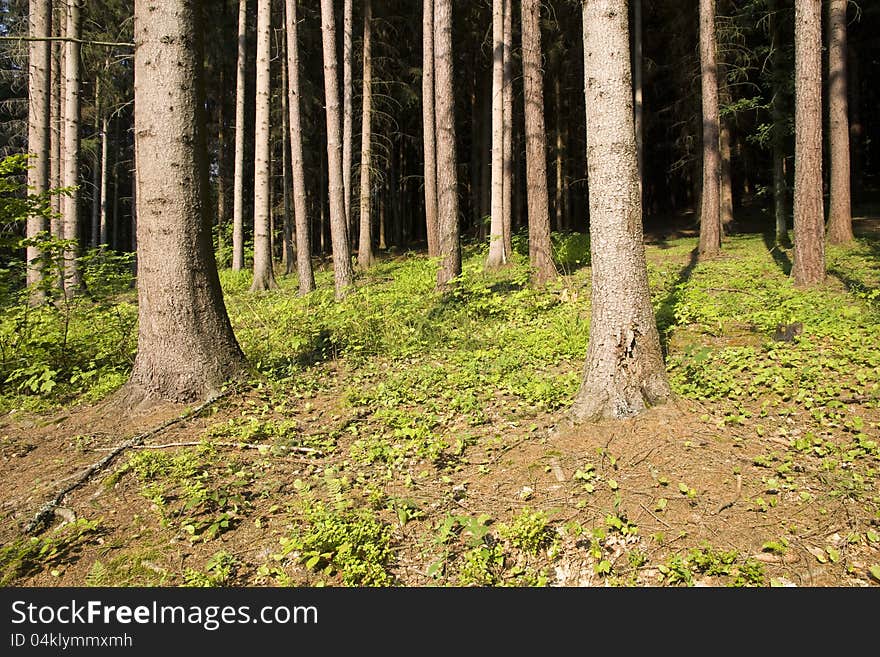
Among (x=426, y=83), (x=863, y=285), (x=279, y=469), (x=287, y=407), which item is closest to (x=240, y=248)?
(x=426, y=83)

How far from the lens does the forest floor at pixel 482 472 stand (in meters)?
3.52

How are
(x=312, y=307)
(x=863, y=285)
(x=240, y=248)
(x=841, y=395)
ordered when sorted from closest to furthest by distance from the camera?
(x=841, y=395), (x=863, y=285), (x=312, y=307), (x=240, y=248)

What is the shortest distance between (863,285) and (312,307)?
9218 millimetres

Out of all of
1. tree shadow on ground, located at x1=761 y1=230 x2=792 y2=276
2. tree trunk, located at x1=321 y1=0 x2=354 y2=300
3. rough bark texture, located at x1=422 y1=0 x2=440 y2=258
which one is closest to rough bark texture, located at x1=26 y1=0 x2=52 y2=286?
tree trunk, located at x1=321 y1=0 x2=354 y2=300

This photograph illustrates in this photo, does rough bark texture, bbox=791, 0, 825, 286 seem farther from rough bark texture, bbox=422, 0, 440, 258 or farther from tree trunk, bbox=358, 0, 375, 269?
tree trunk, bbox=358, 0, 375, 269

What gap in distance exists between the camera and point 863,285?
911 cm

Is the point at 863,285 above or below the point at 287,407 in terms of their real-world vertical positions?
above

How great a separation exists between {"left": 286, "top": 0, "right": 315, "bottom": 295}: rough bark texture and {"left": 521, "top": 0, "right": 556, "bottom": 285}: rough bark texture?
5919 millimetres

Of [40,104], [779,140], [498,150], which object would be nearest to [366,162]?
[498,150]

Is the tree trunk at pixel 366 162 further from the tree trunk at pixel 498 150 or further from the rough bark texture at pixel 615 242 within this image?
the rough bark texture at pixel 615 242

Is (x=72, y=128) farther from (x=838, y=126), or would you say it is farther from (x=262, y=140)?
(x=838, y=126)

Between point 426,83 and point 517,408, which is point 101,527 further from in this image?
point 426,83

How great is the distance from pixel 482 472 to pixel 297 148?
11.8 metres

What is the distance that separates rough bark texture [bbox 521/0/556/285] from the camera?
10906 millimetres
